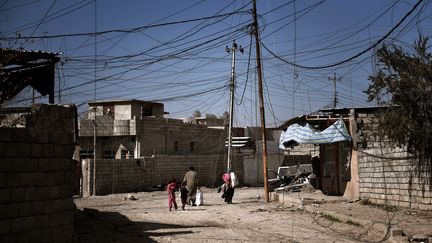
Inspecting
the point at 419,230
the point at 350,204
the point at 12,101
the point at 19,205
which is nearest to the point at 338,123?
the point at 350,204

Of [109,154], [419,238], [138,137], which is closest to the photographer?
[419,238]

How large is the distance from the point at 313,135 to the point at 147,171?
1571 centimetres

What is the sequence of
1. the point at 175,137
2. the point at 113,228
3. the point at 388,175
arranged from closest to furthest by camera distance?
the point at 113,228
the point at 388,175
the point at 175,137

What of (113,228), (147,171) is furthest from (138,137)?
(113,228)

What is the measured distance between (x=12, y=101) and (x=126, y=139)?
27970 millimetres

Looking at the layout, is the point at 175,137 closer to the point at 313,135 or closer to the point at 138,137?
the point at 138,137

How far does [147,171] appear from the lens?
111 feet

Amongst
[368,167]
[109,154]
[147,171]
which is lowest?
[147,171]

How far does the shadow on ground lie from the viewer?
38.5 ft

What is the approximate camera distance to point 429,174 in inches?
571

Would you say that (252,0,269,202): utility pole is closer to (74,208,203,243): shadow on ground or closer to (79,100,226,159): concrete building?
(74,208,203,243): shadow on ground

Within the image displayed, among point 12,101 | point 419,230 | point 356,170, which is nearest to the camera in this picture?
point 419,230

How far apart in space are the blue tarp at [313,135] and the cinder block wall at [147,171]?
12080 millimetres

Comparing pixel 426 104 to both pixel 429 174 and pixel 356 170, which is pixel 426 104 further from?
pixel 356 170
